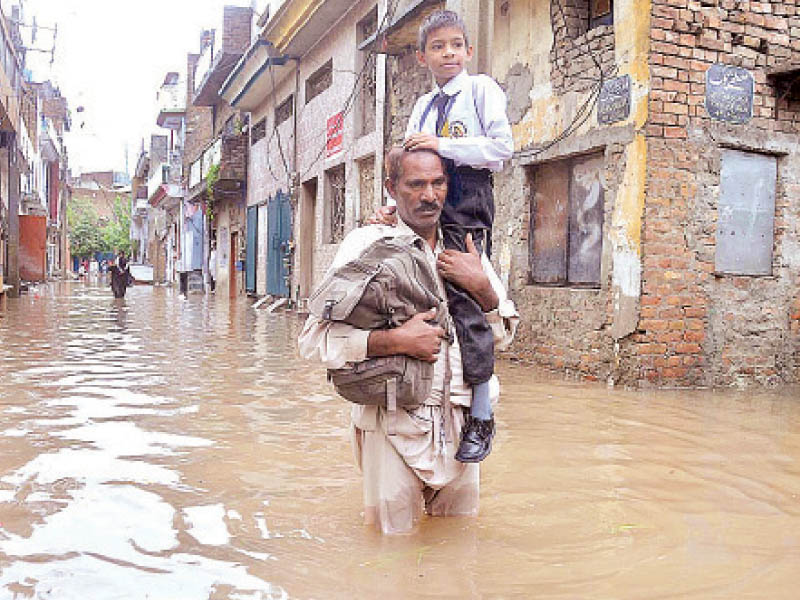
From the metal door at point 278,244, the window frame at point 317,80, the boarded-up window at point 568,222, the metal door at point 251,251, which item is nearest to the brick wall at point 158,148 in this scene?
the metal door at point 251,251

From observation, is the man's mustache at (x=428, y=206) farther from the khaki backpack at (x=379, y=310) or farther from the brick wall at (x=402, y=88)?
the brick wall at (x=402, y=88)

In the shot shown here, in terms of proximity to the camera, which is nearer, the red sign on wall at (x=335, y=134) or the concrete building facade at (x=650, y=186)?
the concrete building facade at (x=650, y=186)

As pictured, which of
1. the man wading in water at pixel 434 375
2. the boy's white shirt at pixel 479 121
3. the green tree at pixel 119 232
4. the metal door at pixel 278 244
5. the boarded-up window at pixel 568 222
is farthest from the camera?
the green tree at pixel 119 232

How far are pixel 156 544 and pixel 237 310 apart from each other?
15502 millimetres

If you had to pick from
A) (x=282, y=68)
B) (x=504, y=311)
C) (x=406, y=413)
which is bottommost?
(x=406, y=413)

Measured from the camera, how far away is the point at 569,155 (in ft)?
26.0

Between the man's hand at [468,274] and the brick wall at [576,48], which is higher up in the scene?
the brick wall at [576,48]

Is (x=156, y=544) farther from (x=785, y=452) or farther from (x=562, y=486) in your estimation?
(x=785, y=452)

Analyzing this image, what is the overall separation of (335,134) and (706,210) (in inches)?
347

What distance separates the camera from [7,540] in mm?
2793

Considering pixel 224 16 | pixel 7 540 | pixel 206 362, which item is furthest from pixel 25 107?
pixel 7 540

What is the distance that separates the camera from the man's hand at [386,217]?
2861mm

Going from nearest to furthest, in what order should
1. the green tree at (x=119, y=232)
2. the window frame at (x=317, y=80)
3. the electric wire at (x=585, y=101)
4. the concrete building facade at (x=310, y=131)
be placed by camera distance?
the electric wire at (x=585, y=101), the concrete building facade at (x=310, y=131), the window frame at (x=317, y=80), the green tree at (x=119, y=232)

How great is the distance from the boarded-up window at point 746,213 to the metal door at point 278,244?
37.0 feet
